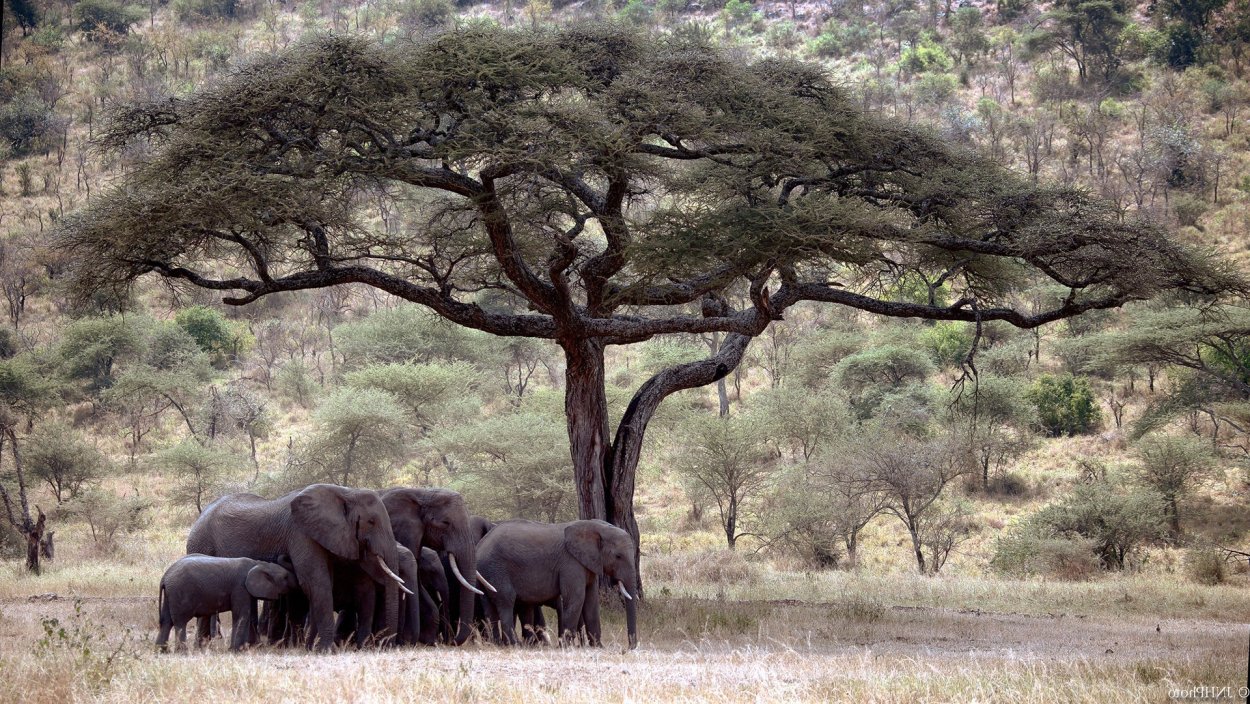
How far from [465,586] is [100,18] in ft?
256

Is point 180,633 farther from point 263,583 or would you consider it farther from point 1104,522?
point 1104,522

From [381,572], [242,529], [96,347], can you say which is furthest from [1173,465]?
[96,347]

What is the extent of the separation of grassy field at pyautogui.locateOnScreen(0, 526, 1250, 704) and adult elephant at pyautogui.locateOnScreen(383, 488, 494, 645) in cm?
125

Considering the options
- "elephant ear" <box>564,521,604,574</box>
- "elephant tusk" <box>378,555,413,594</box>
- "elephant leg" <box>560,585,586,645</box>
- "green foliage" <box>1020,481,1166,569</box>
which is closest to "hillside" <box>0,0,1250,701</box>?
"green foliage" <box>1020,481,1166,569</box>

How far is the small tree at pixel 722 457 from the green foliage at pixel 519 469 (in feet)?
10.0

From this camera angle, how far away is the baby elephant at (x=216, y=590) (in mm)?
10156

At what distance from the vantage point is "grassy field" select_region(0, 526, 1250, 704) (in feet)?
21.0

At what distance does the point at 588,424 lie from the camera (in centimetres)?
1484

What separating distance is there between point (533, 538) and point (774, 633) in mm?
2717

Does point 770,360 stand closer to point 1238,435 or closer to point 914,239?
point 1238,435

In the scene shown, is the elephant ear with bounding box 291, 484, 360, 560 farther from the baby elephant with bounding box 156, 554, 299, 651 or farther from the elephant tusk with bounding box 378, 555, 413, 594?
the baby elephant with bounding box 156, 554, 299, 651

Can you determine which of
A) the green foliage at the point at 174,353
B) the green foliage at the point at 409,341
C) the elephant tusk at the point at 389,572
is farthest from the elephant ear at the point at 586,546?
the green foliage at the point at 174,353

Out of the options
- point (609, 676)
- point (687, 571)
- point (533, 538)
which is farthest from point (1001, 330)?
point (609, 676)

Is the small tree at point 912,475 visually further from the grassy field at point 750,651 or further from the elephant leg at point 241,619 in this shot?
the elephant leg at point 241,619
